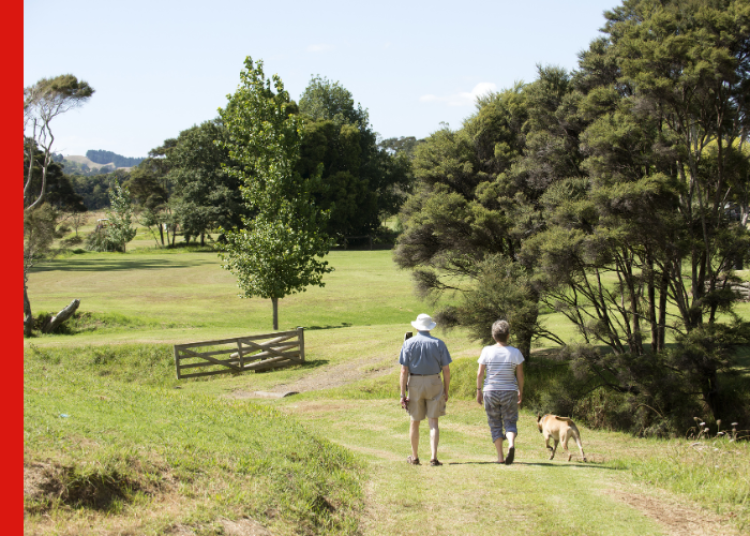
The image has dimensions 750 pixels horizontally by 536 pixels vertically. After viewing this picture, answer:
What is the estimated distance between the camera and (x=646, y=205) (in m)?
17.7

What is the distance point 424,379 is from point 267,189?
23029 millimetres

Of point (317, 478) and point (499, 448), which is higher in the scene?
point (317, 478)

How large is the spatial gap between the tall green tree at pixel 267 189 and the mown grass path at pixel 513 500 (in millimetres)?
20317

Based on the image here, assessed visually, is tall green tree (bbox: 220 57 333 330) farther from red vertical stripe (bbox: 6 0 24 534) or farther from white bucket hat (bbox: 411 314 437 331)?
red vertical stripe (bbox: 6 0 24 534)

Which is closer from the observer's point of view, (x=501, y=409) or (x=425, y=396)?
(x=425, y=396)

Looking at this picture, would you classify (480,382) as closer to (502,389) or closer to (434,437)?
(502,389)

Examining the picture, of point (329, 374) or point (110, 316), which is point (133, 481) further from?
point (110, 316)

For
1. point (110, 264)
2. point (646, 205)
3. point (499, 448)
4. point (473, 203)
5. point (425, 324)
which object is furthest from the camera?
point (110, 264)

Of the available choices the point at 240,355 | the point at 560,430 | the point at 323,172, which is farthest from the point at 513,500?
the point at 323,172

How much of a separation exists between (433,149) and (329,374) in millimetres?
11310

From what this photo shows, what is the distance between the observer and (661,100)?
18.0m

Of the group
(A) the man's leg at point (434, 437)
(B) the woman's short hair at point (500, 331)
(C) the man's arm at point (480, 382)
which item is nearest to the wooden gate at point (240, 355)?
(A) the man's leg at point (434, 437)

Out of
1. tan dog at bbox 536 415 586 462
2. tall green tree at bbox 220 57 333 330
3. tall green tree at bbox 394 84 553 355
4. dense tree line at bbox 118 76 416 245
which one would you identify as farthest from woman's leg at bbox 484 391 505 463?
dense tree line at bbox 118 76 416 245

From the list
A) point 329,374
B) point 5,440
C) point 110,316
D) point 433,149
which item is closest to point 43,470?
point 5,440
